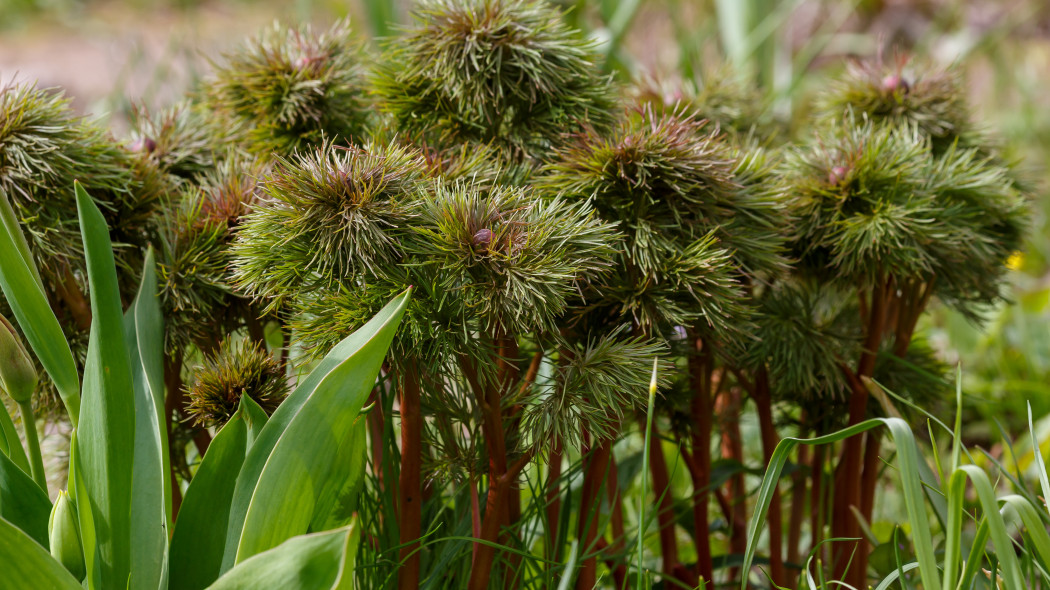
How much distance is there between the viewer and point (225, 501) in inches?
28.0

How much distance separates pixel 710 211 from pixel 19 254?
55cm

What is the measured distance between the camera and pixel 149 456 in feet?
2.45

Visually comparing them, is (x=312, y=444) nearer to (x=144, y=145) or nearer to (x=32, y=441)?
(x=32, y=441)

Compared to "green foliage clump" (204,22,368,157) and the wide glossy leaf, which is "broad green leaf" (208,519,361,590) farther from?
"green foliage clump" (204,22,368,157)

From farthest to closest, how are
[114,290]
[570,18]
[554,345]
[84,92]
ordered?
1. [84,92]
2. [570,18]
3. [554,345]
4. [114,290]

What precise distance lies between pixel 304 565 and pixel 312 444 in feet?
0.35

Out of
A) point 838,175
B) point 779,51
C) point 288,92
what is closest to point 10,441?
point 288,92

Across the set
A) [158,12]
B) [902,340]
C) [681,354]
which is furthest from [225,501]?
[158,12]

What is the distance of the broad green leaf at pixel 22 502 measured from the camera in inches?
26.4

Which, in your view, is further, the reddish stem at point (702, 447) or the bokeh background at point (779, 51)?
the bokeh background at point (779, 51)

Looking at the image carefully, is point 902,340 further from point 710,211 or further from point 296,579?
point 296,579

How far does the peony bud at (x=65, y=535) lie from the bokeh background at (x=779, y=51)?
31.1 inches

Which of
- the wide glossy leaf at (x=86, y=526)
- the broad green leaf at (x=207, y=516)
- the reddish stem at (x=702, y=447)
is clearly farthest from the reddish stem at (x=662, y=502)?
the wide glossy leaf at (x=86, y=526)

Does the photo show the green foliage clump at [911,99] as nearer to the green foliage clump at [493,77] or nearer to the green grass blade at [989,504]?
the green foliage clump at [493,77]
